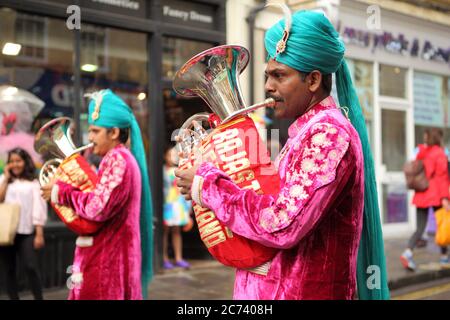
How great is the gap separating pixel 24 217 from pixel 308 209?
14.9ft

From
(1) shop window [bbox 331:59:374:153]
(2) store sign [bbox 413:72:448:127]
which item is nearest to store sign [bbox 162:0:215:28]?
(1) shop window [bbox 331:59:374:153]

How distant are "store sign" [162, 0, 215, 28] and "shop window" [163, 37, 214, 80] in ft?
0.90

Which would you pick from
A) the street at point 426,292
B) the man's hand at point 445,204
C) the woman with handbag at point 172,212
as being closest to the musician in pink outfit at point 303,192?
the street at point 426,292

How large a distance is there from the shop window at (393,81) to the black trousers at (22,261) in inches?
316

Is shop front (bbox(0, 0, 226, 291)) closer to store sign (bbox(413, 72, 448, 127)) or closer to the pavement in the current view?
the pavement

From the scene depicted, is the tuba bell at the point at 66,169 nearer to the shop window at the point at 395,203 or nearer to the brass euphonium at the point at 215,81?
the brass euphonium at the point at 215,81

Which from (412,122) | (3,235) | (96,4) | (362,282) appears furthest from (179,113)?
(362,282)

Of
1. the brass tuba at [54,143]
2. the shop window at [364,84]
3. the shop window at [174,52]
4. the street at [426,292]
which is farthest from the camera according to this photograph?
the shop window at [364,84]

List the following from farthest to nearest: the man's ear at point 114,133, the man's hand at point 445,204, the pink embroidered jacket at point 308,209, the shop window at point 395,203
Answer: the shop window at point 395,203, the man's hand at point 445,204, the man's ear at point 114,133, the pink embroidered jacket at point 308,209

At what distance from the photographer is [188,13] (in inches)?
319

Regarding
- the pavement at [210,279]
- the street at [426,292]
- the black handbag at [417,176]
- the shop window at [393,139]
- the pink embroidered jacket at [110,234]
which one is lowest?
the street at [426,292]

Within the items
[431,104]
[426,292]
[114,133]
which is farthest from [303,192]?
[431,104]

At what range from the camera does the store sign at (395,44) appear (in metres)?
10.3

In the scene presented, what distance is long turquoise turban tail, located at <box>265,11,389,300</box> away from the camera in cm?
186
